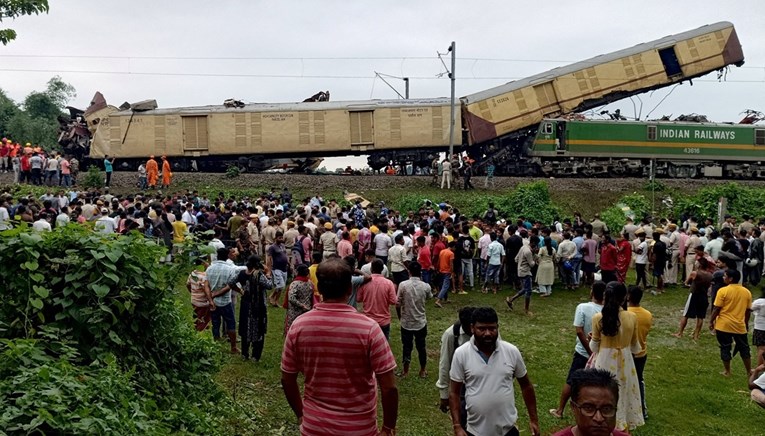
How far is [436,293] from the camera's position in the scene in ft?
41.1

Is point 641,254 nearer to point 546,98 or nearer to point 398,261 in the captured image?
point 398,261

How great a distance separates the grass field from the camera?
6.29m

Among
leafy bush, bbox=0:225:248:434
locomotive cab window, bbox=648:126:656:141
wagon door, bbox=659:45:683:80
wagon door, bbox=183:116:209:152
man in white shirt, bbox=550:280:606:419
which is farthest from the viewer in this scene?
wagon door, bbox=659:45:683:80

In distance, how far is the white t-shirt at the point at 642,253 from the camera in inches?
500

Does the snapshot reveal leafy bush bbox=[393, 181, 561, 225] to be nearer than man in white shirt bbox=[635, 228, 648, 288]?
No

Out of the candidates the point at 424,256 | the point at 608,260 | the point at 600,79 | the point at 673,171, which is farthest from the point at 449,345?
the point at 673,171

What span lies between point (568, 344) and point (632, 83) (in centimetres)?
2022

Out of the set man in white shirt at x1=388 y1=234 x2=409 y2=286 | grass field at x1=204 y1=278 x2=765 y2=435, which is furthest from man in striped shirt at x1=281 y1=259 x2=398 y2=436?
man in white shirt at x1=388 y1=234 x2=409 y2=286

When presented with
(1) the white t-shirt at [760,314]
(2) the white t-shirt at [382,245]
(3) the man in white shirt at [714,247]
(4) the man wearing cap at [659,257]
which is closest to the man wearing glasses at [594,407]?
(1) the white t-shirt at [760,314]

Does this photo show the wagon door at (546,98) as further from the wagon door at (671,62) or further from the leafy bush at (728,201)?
the leafy bush at (728,201)

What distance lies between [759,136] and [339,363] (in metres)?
27.9

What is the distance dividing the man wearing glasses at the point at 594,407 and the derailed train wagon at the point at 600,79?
77.5 ft

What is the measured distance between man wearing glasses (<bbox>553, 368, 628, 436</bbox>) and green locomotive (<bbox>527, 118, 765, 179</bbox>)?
77.6 ft

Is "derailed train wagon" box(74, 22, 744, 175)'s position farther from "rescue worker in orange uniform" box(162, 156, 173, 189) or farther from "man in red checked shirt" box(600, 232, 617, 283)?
"man in red checked shirt" box(600, 232, 617, 283)
